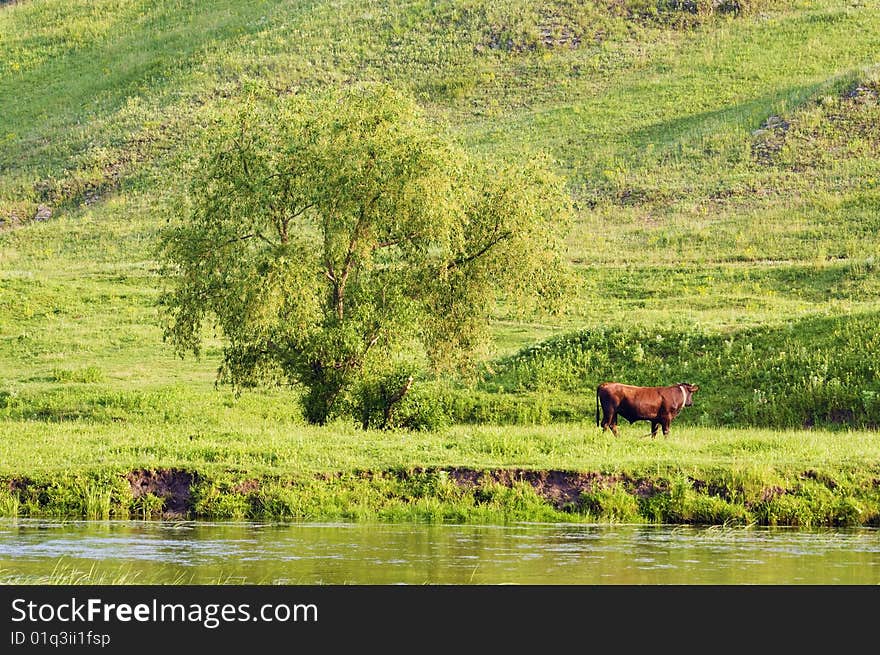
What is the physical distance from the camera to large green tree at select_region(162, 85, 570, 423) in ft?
116

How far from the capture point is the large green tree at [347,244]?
35250 mm

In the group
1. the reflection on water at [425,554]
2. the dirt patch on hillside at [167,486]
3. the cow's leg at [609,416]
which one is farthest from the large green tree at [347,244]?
the reflection on water at [425,554]

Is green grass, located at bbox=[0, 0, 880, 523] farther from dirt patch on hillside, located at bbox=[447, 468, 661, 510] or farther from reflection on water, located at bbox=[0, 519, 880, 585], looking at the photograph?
reflection on water, located at bbox=[0, 519, 880, 585]

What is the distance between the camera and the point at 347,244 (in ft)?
120

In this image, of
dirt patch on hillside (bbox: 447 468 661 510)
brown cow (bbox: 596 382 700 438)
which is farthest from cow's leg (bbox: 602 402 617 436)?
dirt patch on hillside (bbox: 447 468 661 510)

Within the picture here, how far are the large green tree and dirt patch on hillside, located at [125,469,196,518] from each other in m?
8.20

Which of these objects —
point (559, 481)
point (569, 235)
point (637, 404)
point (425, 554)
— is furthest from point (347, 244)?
point (569, 235)

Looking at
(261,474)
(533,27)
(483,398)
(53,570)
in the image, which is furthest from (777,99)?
(53,570)

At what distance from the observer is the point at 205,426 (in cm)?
3547

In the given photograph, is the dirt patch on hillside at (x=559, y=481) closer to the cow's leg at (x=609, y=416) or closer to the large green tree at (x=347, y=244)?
the cow's leg at (x=609, y=416)

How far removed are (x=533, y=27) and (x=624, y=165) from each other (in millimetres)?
32044

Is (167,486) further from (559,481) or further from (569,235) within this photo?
(569,235)

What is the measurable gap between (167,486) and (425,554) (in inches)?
273
